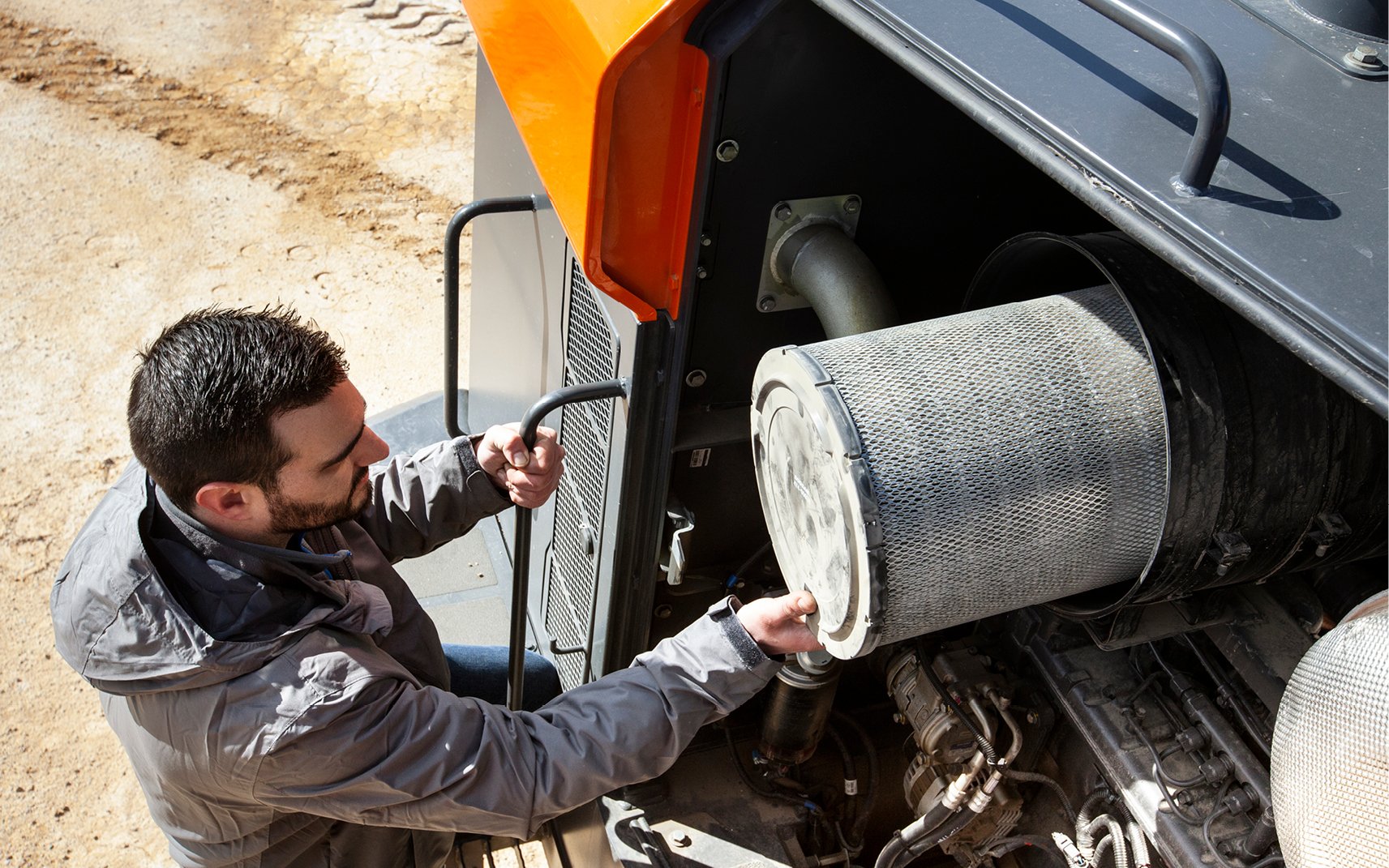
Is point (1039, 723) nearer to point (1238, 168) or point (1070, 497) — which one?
point (1070, 497)

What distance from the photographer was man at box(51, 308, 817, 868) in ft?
5.83

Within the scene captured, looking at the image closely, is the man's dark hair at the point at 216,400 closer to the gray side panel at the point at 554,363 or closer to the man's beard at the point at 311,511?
the man's beard at the point at 311,511

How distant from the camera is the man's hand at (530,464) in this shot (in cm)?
219

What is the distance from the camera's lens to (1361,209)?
45.7 inches

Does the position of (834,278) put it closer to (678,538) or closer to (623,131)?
(623,131)

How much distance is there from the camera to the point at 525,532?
2195mm

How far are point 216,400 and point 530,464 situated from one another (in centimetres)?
61

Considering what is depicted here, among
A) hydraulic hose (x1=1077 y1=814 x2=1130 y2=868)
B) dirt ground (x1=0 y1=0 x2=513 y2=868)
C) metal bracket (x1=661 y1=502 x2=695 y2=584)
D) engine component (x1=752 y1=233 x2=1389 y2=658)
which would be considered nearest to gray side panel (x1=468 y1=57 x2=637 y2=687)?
metal bracket (x1=661 y1=502 x2=695 y2=584)

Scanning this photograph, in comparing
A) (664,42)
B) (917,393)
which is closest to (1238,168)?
(917,393)

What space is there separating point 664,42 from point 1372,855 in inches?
54.9

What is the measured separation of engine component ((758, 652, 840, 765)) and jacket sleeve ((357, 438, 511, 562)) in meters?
0.71

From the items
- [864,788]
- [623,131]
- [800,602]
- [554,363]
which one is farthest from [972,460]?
[864,788]

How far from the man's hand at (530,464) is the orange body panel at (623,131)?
0.40 metres

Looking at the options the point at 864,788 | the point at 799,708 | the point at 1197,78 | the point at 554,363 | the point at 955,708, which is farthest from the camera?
the point at 864,788
